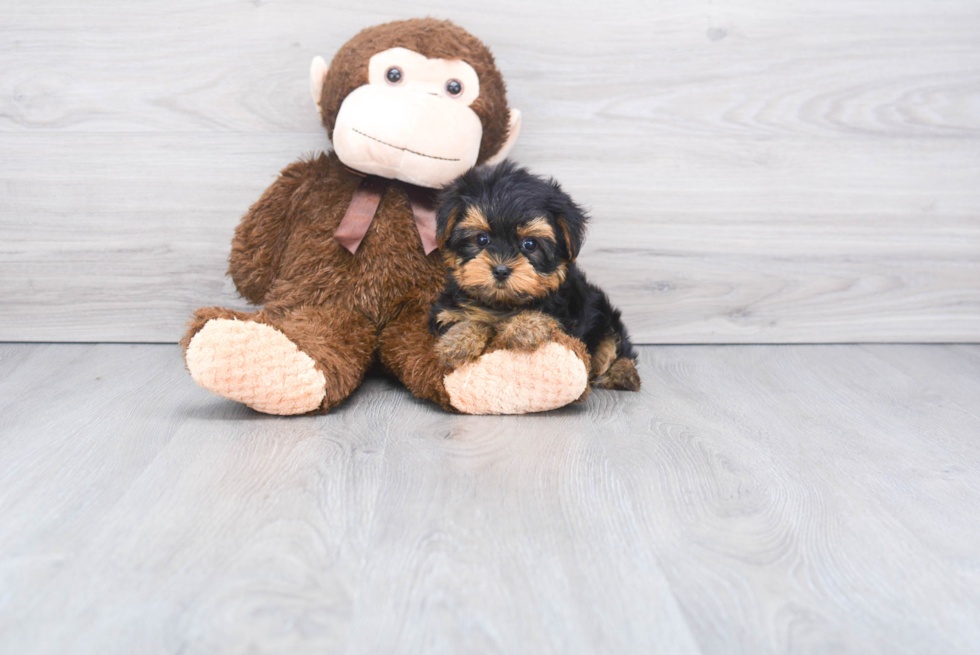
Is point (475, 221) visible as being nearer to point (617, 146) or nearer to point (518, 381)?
point (518, 381)

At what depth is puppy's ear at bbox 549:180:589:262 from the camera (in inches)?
46.4

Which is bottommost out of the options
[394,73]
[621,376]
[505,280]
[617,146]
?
[621,376]

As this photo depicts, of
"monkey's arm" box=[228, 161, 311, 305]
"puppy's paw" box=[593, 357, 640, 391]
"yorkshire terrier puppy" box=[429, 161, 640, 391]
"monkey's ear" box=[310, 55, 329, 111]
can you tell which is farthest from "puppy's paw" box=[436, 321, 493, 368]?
"monkey's ear" box=[310, 55, 329, 111]

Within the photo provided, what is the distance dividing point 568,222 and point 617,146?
0.54 meters

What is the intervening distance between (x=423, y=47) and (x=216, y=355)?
2.17 feet

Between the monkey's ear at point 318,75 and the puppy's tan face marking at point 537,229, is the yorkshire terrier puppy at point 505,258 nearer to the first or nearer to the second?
the puppy's tan face marking at point 537,229

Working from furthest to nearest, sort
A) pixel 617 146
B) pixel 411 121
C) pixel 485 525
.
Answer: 1. pixel 617 146
2. pixel 411 121
3. pixel 485 525

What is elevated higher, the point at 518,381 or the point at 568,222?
the point at 568,222

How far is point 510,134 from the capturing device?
4.85 feet

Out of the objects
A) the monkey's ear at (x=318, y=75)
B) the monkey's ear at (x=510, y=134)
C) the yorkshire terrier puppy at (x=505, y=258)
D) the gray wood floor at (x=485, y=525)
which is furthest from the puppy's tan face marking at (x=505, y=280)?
the monkey's ear at (x=318, y=75)

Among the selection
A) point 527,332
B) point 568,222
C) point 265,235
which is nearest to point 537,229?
point 568,222

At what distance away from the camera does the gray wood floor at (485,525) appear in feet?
2.26

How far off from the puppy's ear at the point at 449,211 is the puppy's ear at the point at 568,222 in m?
0.15

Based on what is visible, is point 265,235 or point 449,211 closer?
point 449,211
